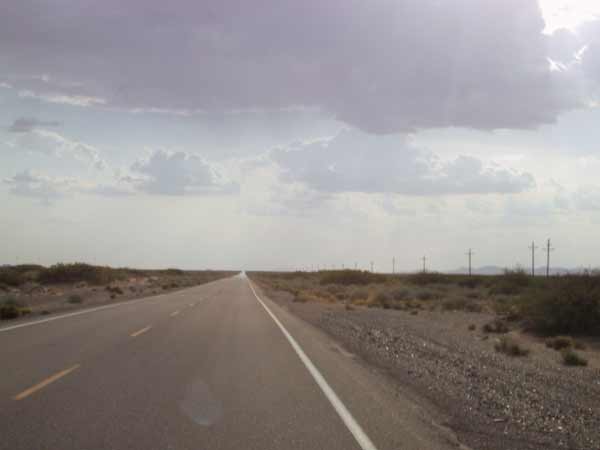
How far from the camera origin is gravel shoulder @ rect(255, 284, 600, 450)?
853 cm

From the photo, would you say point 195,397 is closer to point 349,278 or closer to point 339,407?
point 339,407

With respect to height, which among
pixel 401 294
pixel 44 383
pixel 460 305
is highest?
pixel 44 383

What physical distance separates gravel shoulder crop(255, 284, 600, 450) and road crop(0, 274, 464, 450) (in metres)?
0.62

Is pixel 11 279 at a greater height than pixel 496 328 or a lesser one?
greater

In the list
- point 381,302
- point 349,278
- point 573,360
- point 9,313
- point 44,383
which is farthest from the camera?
point 349,278

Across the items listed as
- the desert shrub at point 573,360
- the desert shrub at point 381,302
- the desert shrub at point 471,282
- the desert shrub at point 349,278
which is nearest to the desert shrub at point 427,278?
the desert shrub at point 471,282

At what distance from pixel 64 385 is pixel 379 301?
3553 centimetres

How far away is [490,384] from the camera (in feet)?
40.3

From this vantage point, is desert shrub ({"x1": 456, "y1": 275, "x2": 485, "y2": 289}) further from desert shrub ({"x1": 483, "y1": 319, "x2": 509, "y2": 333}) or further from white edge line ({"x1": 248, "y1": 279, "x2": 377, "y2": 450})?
white edge line ({"x1": 248, "y1": 279, "x2": 377, "y2": 450})

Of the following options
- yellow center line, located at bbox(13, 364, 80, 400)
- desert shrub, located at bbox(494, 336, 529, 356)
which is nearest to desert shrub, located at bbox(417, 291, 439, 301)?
desert shrub, located at bbox(494, 336, 529, 356)

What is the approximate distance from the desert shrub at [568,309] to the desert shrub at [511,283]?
2682cm

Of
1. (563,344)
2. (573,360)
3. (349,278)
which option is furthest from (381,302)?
(349,278)

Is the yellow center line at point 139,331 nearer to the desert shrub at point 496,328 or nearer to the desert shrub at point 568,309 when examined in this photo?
the desert shrub at point 496,328

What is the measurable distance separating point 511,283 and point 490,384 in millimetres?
45700
